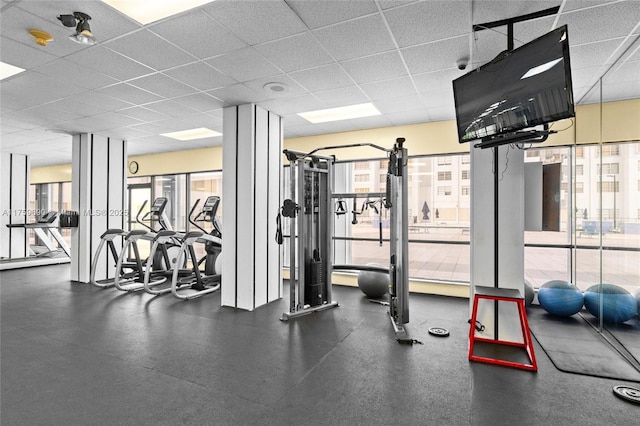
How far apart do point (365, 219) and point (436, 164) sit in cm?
163

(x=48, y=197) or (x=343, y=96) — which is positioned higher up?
(x=343, y=96)

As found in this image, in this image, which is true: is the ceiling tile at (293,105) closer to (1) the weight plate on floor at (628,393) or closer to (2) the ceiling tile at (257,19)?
(2) the ceiling tile at (257,19)

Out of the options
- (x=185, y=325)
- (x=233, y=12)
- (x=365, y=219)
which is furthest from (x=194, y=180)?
(x=233, y=12)

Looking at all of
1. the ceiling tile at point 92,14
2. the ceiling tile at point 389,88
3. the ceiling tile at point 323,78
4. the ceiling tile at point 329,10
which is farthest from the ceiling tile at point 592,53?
the ceiling tile at point 92,14

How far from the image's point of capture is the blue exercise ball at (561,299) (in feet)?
14.0

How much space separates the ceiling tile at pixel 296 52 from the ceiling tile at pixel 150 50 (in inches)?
31.9

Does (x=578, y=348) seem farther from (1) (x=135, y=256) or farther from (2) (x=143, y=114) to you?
(1) (x=135, y=256)

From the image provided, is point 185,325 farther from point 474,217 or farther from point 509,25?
point 509,25

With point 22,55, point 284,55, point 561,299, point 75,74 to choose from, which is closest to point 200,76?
point 284,55

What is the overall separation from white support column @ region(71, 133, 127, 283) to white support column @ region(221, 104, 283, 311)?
11.1ft

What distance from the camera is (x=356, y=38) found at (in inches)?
120

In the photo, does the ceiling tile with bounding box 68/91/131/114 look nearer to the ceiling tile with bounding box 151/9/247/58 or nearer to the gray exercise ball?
the ceiling tile with bounding box 151/9/247/58

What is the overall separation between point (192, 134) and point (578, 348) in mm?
6837

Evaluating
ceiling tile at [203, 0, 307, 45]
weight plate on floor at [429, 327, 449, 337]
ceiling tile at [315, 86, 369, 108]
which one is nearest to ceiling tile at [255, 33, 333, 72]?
ceiling tile at [203, 0, 307, 45]
